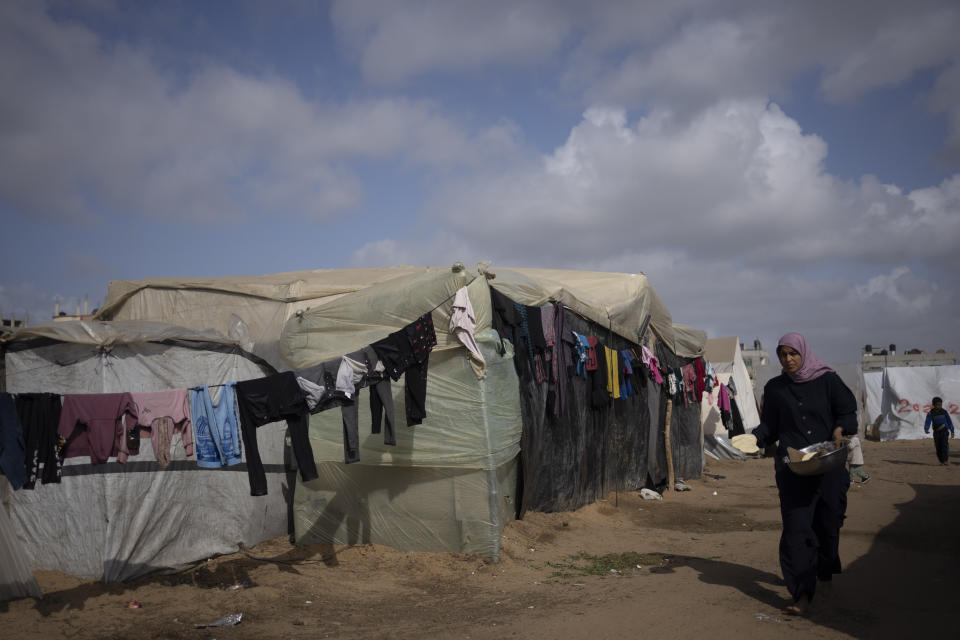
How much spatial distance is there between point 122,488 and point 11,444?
1.38m

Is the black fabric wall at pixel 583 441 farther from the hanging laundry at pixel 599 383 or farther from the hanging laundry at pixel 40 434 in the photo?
the hanging laundry at pixel 40 434

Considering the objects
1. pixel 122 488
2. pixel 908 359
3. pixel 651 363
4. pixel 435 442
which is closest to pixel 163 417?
pixel 122 488

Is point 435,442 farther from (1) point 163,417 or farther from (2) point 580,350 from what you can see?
(2) point 580,350

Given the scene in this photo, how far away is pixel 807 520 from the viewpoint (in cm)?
518

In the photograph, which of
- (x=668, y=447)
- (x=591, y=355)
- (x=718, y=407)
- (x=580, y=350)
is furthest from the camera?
(x=718, y=407)

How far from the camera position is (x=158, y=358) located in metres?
7.09

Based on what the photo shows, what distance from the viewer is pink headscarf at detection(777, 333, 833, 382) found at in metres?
5.40

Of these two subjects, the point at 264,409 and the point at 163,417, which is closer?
the point at 264,409

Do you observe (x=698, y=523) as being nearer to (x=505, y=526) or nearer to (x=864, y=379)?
(x=505, y=526)

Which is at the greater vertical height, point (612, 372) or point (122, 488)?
point (612, 372)

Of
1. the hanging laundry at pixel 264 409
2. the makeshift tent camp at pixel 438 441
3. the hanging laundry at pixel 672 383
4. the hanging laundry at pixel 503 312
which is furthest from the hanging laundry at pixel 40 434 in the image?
the hanging laundry at pixel 672 383

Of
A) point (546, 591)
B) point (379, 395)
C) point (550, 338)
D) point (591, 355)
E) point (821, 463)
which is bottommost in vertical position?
point (546, 591)

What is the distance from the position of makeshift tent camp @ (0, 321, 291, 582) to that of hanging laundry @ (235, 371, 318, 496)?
178 cm

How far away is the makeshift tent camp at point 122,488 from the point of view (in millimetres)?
6426
